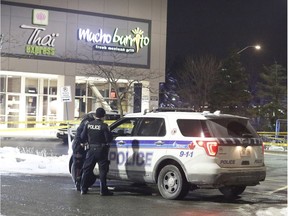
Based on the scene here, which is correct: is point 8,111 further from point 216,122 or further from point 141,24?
point 216,122

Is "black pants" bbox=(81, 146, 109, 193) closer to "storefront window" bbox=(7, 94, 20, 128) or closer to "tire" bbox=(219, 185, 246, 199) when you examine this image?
"tire" bbox=(219, 185, 246, 199)

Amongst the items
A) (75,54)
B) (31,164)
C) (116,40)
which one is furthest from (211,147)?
(116,40)

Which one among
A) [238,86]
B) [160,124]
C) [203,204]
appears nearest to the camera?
[203,204]

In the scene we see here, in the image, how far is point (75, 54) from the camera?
3550 cm

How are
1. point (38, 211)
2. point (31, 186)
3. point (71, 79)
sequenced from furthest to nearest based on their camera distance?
point (71, 79)
point (31, 186)
point (38, 211)

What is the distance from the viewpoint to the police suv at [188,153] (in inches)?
362

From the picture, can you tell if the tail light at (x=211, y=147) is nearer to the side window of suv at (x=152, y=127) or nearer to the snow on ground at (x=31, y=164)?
the side window of suv at (x=152, y=127)

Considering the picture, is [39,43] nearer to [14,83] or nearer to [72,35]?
[72,35]

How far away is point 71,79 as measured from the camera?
3556 cm

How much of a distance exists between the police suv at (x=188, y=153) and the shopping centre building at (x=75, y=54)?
22.0 m

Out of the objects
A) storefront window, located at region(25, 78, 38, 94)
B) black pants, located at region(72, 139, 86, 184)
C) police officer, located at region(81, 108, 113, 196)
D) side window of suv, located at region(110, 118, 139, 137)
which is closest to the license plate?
side window of suv, located at region(110, 118, 139, 137)

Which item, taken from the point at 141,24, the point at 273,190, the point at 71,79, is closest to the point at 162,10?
the point at 141,24

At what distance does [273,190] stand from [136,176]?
3.75 m

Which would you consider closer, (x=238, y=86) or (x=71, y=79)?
(x=71, y=79)
